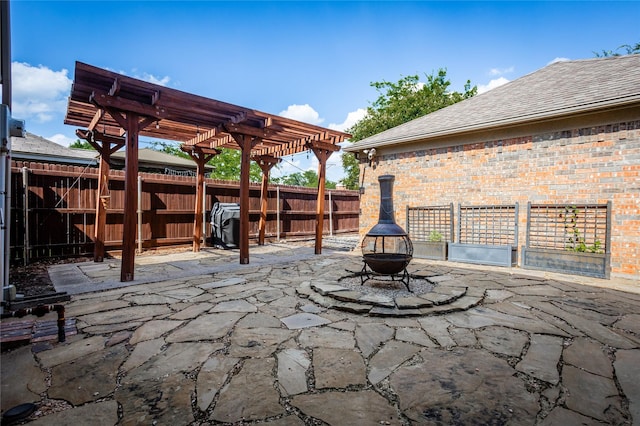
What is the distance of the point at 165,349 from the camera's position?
245 cm

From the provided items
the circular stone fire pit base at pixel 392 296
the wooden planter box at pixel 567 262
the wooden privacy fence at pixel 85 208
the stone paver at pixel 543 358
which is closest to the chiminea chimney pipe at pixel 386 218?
the circular stone fire pit base at pixel 392 296

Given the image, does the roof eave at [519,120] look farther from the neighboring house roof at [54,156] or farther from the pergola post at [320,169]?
the neighboring house roof at [54,156]

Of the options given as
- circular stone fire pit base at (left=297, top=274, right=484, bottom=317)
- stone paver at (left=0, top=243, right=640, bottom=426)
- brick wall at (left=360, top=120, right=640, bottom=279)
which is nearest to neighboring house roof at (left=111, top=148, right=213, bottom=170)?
brick wall at (left=360, top=120, right=640, bottom=279)

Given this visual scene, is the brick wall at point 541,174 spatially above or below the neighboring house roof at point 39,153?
below

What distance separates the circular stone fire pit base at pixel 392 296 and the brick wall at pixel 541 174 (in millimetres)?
3208

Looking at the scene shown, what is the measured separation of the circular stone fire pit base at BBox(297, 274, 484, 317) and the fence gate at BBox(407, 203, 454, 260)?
2.72 metres

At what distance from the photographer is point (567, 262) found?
5.59 metres

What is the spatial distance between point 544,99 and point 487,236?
3.18 metres

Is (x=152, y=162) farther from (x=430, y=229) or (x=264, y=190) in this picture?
(x=430, y=229)

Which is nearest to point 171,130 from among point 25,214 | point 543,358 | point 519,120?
point 25,214

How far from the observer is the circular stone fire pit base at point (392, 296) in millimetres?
3402

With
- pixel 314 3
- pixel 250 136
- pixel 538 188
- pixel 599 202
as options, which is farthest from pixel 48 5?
pixel 599 202

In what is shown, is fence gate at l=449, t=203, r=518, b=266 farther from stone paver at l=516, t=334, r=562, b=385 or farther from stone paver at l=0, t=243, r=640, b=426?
stone paver at l=516, t=334, r=562, b=385

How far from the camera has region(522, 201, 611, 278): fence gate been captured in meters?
5.32
